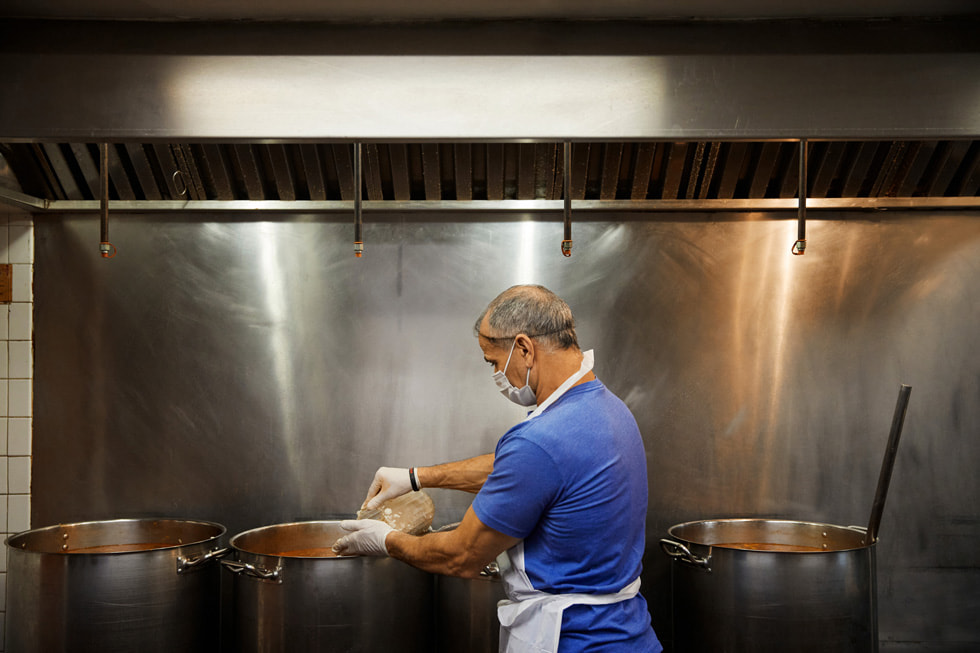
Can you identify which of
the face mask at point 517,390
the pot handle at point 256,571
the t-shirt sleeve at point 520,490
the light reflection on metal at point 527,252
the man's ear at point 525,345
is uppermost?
the light reflection on metal at point 527,252

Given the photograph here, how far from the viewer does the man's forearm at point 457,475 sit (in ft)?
6.59

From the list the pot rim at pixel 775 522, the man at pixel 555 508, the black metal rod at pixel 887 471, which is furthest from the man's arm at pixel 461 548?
the black metal rod at pixel 887 471

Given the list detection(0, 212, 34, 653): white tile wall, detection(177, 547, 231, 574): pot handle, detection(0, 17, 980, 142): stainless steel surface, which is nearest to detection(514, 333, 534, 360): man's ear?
detection(0, 17, 980, 142): stainless steel surface

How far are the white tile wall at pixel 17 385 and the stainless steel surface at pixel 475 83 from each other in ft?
3.50

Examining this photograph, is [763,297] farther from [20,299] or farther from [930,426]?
[20,299]

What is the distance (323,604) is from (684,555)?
3.26 feet

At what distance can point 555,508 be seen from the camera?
1360 mm

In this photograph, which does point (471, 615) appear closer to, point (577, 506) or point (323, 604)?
point (323, 604)

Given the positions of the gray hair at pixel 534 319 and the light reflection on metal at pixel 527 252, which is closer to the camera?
the gray hair at pixel 534 319

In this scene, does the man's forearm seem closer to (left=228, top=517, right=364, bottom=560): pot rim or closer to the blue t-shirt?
(left=228, top=517, right=364, bottom=560): pot rim

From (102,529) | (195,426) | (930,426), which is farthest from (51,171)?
(930,426)

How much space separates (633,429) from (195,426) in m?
1.68

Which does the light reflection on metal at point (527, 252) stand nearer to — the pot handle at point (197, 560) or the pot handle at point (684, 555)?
the pot handle at point (684, 555)

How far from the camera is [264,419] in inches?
101
